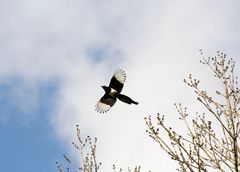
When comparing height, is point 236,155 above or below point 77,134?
below

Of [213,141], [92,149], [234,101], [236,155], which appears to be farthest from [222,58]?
[92,149]

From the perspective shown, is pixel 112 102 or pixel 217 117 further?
pixel 112 102

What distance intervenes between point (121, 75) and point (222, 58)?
289cm

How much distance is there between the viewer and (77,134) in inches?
499

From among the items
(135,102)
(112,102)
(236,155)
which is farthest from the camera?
(112,102)

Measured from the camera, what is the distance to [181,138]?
7.59 meters

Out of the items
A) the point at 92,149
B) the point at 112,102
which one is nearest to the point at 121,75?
the point at 112,102

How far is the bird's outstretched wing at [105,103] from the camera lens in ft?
Answer: 35.8

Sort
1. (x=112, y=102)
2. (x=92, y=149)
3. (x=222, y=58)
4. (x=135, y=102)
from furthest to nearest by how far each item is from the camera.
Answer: (x=92, y=149), (x=112, y=102), (x=135, y=102), (x=222, y=58)

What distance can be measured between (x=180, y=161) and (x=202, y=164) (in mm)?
354

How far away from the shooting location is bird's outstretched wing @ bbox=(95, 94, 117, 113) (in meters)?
10.9

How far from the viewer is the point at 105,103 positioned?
11.0m

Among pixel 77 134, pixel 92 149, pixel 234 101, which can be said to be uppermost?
pixel 77 134

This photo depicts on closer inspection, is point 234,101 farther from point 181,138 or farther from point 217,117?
point 181,138
